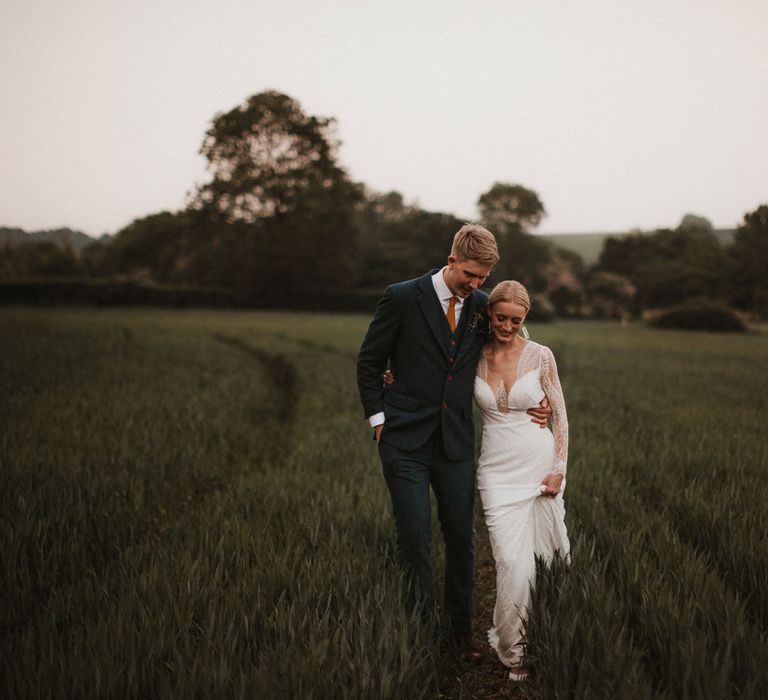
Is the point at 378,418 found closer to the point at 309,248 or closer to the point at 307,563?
the point at 307,563

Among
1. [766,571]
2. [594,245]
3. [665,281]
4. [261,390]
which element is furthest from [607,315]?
[594,245]

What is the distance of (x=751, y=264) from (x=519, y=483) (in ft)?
128

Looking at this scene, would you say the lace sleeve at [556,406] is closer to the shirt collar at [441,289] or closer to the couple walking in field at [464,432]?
the couple walking in field at [464,432]

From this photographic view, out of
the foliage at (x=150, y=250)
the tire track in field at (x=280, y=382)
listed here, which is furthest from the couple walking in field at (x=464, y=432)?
the foliage at (x=150, y=250)

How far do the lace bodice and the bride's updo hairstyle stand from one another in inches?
9.2

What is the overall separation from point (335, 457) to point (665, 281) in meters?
49.7

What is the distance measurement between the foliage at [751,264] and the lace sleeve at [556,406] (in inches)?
1251

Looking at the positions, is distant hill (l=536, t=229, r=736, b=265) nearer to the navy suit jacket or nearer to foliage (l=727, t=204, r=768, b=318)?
foliage (l=727, t=204, r=768, b=318)

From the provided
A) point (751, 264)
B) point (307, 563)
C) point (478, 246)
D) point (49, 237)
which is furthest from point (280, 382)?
point (49, 237)

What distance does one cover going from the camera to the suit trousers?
8.72 feet

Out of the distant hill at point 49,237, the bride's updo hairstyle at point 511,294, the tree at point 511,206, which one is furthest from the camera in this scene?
the tree at point 511,206

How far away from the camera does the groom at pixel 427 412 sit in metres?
2.67

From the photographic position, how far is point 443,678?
2.50 metres

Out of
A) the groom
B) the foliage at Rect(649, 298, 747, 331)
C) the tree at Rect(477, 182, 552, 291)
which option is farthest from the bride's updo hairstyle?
the tree at Rect(477, 182, 552, 291)
